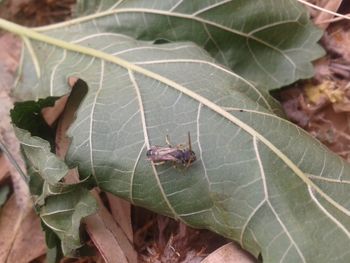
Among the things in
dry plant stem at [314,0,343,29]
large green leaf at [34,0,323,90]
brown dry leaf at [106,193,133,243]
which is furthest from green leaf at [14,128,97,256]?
dry plant stem at [314,0,343,29]

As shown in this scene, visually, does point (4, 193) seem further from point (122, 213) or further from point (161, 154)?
point (161, 154)

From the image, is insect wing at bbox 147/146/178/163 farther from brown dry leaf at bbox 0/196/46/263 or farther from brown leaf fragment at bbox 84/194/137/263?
brown dry leaf at bbox 0/196/46/263

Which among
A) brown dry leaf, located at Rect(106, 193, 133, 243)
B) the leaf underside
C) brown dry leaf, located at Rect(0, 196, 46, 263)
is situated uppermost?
the leaf underside

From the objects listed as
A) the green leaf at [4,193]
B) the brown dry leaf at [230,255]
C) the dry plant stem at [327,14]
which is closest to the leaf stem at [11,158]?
the green leaf at [4,193]

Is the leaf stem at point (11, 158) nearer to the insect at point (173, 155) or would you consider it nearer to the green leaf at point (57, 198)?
the green leaf at point (57, 198)

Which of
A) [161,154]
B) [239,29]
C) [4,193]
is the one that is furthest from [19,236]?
[239,29]

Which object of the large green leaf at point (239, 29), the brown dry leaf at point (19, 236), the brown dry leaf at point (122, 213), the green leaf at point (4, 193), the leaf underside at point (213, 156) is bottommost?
the brown dry leaf at point (19, 236)
